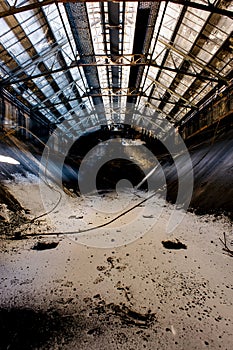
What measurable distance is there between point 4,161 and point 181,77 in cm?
994

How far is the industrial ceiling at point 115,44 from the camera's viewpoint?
6.54 meters

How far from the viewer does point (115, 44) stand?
338 inches

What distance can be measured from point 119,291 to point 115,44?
30.3 ft

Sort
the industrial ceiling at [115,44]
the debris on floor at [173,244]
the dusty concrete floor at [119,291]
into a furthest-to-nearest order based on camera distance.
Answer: the industrial ceiling at [115,44] → the debris on floor at [173,244] → the dusty concrete floor at [119,291]

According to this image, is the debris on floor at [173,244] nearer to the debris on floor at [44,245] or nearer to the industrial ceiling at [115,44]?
the debris on floor at [44,245]

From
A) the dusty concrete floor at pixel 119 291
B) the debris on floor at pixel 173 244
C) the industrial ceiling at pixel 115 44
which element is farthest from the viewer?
the industrial ceiling at pixel 115 44

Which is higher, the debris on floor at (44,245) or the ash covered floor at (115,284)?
the ash covered floor at (115,284)

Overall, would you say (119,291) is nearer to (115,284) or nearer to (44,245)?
(115,284)

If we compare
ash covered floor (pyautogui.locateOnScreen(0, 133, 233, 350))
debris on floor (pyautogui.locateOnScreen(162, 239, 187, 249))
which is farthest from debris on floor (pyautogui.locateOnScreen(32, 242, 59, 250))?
debris on floor (pyautogui.locateOnScreen(162, 239, 187, 249))

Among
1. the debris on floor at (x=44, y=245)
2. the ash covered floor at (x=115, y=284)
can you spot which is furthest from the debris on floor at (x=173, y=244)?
the debris on floor at (x=44, y=245)

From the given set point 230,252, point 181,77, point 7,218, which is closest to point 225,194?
point 230,252

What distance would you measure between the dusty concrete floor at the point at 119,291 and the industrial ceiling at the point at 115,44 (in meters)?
5.40

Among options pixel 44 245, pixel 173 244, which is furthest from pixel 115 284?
pixel 44 245

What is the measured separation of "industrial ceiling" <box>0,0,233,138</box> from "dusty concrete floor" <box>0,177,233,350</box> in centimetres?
540
